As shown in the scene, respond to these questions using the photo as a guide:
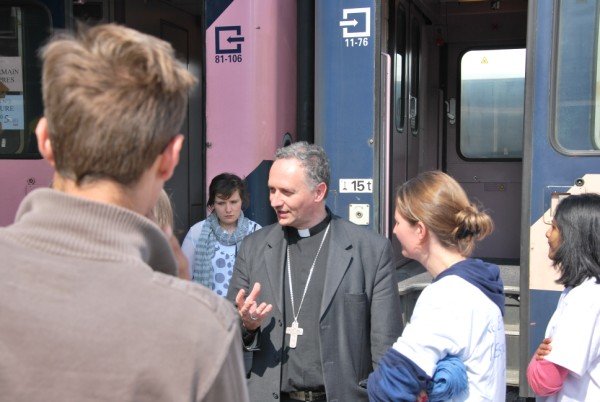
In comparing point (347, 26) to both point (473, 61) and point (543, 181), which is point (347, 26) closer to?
point (543, 181)

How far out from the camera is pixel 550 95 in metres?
3.18

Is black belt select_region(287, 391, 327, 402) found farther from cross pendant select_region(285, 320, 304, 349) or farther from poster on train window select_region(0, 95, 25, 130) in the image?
poster on train window select_region(0, 95, 25, 130)

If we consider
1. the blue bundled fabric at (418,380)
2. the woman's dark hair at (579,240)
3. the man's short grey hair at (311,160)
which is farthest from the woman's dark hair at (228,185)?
the blue bundled fabric at (418,380)

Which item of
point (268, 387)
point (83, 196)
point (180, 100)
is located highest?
point (180, 100)

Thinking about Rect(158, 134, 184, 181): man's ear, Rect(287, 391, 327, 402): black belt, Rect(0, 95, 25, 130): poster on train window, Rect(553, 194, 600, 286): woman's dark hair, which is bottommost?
Rect(287, 391, 327, 402): black belt

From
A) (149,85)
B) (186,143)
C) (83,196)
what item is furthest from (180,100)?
(186,143)

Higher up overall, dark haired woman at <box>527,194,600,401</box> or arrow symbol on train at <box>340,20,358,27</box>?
arrow symbol on train at <box>340,20,358,27</box>

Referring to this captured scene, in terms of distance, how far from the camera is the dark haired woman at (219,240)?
11.9 ft

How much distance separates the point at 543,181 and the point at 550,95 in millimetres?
392

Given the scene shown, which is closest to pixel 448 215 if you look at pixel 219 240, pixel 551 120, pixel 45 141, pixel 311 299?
pixel 311 299

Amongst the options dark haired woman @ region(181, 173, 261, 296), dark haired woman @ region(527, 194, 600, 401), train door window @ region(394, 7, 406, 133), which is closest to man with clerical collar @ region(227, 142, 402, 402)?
dark haired woman @ region(527, 194, 600, 401)

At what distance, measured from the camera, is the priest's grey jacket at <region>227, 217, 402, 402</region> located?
2.33 metres

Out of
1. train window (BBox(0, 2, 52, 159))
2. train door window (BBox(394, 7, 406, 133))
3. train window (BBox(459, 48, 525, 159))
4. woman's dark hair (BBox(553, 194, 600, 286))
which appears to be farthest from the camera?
train window (BBox(459, 48, 525, 159))

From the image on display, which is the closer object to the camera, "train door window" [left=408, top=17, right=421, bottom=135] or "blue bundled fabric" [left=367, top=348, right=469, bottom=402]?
"blue bundled fabric" [left=367, top=348, right=469, bottom=402]
